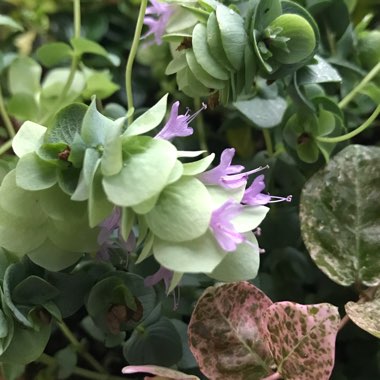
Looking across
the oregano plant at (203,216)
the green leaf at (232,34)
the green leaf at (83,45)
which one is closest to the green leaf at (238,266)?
the oregano plant at (203,216)

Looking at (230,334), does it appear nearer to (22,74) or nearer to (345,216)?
(345,216)

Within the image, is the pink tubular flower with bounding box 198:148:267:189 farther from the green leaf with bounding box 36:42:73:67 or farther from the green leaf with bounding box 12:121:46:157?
the green leaf with bounding box 36:42:73:67

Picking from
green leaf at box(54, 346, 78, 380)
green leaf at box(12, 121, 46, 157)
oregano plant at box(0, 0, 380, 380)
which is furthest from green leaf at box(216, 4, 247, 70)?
green leaf at box(54, 346, 78, 380)

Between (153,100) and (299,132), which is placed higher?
(299,132)

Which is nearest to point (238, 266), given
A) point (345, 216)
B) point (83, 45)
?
point (345, 216)

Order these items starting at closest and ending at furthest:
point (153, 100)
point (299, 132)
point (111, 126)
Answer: point (111, 126)
point (299, 132)
point (153, 100)

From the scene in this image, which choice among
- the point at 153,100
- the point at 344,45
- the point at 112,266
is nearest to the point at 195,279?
the point at 112,266

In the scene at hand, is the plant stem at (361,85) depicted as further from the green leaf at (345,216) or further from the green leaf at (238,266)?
the green leaf at (238,266)

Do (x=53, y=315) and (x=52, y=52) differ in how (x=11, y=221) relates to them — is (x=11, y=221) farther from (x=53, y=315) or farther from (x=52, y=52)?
(x=52, y=52)
